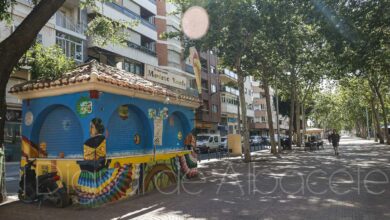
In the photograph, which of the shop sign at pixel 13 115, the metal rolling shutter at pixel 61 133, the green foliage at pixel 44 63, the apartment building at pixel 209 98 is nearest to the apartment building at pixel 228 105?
the apartment building at pixel 209 98

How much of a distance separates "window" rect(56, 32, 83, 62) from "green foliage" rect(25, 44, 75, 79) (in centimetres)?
1776

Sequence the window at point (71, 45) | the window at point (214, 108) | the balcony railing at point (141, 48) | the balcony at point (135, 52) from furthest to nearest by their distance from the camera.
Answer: the window at point (214, 108) → the balcony railing at point (141, 48) → the balcony at point (135, 52) → the window at point (71, 45)

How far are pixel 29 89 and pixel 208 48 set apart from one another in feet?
47.4

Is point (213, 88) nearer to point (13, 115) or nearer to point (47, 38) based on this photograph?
point (47, 38)

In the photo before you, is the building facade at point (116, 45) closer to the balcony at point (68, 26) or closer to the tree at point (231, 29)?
the balcony at point (68, 26)

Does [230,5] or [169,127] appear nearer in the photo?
[169,127]

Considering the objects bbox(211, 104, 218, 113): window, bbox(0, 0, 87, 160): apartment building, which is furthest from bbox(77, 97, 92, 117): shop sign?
bbox(211, 104, 218, 113): window

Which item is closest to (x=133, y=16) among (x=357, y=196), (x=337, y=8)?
(x=337, y=8)

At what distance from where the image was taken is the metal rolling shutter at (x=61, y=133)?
417 inches

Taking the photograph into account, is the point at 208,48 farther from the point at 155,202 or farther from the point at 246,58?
the point at 155,202

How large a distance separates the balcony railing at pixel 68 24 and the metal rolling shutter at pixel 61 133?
20082 mm

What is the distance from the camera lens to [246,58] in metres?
26.9

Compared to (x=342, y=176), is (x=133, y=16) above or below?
above

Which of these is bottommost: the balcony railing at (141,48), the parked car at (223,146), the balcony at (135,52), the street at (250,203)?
the street at (250,203)
